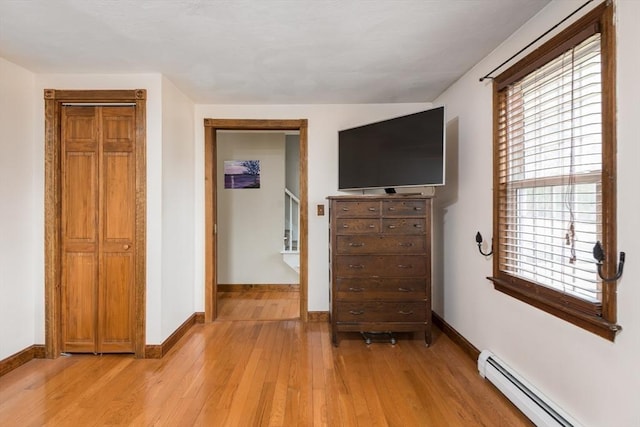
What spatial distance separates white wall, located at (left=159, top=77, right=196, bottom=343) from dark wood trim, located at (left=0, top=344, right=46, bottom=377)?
34.2 inches

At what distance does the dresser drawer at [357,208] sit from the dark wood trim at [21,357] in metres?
2.61

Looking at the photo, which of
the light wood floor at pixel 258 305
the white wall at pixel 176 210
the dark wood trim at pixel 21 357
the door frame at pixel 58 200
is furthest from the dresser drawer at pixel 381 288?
the dark wood trim at pixel 21 357

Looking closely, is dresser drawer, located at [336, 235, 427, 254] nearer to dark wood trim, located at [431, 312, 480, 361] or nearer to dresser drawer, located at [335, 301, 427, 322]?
dresser drawer, located at [335, 301, 427, 322]

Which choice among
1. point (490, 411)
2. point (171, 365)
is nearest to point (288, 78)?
point (171, 365)

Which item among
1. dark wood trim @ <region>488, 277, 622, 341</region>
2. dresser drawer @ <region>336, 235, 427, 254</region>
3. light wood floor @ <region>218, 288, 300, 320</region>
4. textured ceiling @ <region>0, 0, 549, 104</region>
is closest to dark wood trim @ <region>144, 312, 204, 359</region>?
light wood floor @ <region>218, 288, 300, 320</region>

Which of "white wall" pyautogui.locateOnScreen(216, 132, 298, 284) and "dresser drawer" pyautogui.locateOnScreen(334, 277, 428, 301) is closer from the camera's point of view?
"dresser drawer" pyautogui.locateOnScreen(334, 277, 428, 301)

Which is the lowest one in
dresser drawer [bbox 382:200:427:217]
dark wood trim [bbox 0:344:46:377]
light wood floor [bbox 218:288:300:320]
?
light wood floor [bbox 218:288:300:320]

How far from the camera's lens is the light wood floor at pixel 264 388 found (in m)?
1.89

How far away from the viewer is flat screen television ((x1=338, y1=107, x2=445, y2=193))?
2650 mm

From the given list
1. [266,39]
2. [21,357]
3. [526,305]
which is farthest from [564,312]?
[21,357]

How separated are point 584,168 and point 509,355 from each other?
126cm

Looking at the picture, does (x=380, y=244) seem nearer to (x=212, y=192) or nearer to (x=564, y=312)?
(x=564, y=312)

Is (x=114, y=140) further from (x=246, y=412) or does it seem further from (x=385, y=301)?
(x=385, y=301)

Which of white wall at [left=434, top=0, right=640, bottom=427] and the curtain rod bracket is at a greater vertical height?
the curtain rod bracket
